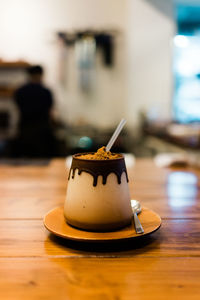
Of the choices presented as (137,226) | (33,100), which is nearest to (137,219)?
(137,226)

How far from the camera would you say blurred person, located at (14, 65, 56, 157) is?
3732 millimetres

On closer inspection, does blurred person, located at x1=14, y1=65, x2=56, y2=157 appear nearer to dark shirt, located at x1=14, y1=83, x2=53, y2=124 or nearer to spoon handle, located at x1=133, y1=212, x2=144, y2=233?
dark shirt, located at x1=14, y1=83, x2=53, y2=124

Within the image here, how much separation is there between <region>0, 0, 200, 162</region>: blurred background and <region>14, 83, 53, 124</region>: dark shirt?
0.04ft

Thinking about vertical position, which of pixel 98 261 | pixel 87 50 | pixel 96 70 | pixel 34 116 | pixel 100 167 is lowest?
pixel 34 116

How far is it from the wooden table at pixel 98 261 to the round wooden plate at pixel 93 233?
0.02 metres

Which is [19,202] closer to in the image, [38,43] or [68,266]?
[68,266]

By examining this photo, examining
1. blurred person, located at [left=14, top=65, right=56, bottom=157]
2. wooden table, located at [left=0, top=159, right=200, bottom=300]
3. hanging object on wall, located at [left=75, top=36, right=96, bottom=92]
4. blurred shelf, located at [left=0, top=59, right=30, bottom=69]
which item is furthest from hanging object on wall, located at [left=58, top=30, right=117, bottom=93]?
wooden table, located at [left=0, top=159, right=200, bottom=300]

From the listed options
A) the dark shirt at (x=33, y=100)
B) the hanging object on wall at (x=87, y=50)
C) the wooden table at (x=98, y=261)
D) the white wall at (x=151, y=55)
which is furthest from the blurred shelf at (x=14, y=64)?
the wooden table at (x=98, y=261)

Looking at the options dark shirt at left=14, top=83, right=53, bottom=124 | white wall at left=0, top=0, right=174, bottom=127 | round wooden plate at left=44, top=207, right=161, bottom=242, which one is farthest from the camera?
white wall at left=0, top=0, right=174, bottom=127

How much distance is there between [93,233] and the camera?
627 mm

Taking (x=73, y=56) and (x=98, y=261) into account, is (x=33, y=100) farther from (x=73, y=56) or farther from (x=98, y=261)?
(x=98, y=261)

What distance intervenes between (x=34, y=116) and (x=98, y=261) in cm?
340

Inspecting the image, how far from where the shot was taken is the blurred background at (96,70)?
423cm

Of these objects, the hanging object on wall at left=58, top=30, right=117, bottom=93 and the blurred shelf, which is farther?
the hanging object on wall at left=58, top=30, right=117, bottom=93
